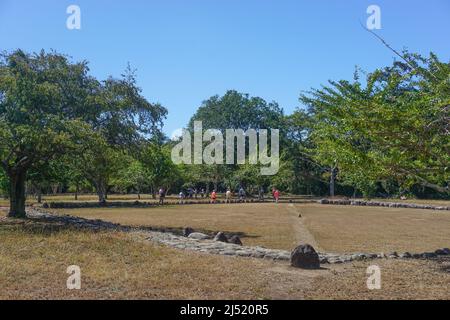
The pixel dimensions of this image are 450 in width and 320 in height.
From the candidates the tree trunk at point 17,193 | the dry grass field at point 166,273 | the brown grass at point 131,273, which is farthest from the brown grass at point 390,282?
the tree trunk at point 17,193

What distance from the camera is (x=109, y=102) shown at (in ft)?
67.0

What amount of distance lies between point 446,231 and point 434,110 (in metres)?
14.0

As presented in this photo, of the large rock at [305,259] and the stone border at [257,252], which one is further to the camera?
the stone border at [257,252]

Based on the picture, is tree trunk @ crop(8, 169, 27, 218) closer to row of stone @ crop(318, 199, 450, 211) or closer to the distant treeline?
the distant treeline

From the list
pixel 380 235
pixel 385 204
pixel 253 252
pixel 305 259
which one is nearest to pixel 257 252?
pixel 253 252

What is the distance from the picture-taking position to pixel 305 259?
436 inches

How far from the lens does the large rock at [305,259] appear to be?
11047mm

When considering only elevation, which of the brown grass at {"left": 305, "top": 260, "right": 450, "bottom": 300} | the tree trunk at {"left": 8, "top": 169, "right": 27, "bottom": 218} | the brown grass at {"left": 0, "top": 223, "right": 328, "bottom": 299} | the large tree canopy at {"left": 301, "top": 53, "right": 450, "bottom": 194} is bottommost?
the brown grass at {"left": 305, "top": 260, "right": 450, "bottom": 300}

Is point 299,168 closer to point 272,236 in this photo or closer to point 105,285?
point 272,236

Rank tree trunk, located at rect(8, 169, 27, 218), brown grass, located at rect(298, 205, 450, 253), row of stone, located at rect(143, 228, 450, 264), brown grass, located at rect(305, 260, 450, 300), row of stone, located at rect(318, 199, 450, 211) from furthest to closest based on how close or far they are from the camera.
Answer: row of stone, located at rect(318, 199, 450, 211), tree trunk, located at rect(8, 169, 27, 218), brown grass, located at rect(298, 205, 450, 253), row of stone, located at rect(143, 228, 450, 264), brown grass, located at rect(305, 260, 450, 300)

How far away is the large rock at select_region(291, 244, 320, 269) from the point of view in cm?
1105

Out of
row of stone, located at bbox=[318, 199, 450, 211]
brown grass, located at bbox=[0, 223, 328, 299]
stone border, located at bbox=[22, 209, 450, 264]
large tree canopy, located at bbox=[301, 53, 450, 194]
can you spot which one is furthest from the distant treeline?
row of stone, located at bbox=[318, 199, 450, 211]

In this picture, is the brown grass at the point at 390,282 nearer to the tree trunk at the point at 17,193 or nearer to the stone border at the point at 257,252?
the stone border at the point at 257,252
